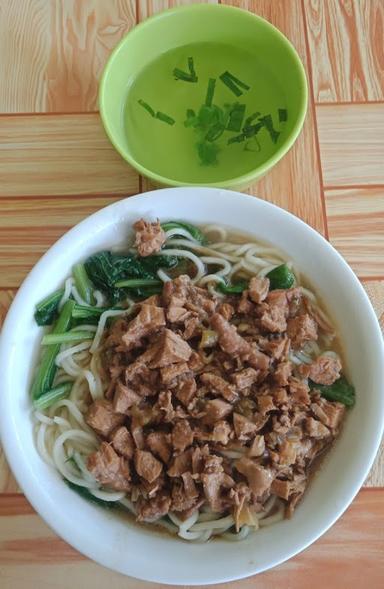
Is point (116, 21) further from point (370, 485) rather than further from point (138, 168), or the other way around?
point (370, 485)

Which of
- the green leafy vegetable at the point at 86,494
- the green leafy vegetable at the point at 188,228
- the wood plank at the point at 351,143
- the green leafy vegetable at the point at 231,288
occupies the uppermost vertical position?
the wood plank at the point at 351,143

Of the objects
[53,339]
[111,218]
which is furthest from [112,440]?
[111,218]

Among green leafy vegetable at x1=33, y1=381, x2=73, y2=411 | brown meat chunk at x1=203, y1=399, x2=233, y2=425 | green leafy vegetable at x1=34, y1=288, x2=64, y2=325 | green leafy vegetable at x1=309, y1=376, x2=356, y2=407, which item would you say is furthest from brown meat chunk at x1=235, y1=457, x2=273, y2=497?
green leafy vegetable at x1=34, y1=288, x2=64, y2=325

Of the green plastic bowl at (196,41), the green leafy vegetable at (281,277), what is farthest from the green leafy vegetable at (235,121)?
the green leafy vegetable at (281,277)

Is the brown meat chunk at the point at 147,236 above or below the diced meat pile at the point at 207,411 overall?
above

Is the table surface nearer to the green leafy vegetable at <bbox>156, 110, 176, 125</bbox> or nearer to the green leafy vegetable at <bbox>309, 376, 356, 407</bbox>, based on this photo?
the green leafy vegetable at <bbox>156, 110, 176, 125</bbox>

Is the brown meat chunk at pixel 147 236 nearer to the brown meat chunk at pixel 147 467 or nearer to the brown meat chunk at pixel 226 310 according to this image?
the brown meat chunk at pixel 226 310

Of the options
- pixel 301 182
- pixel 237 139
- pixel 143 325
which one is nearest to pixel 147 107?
pixel 237 139
